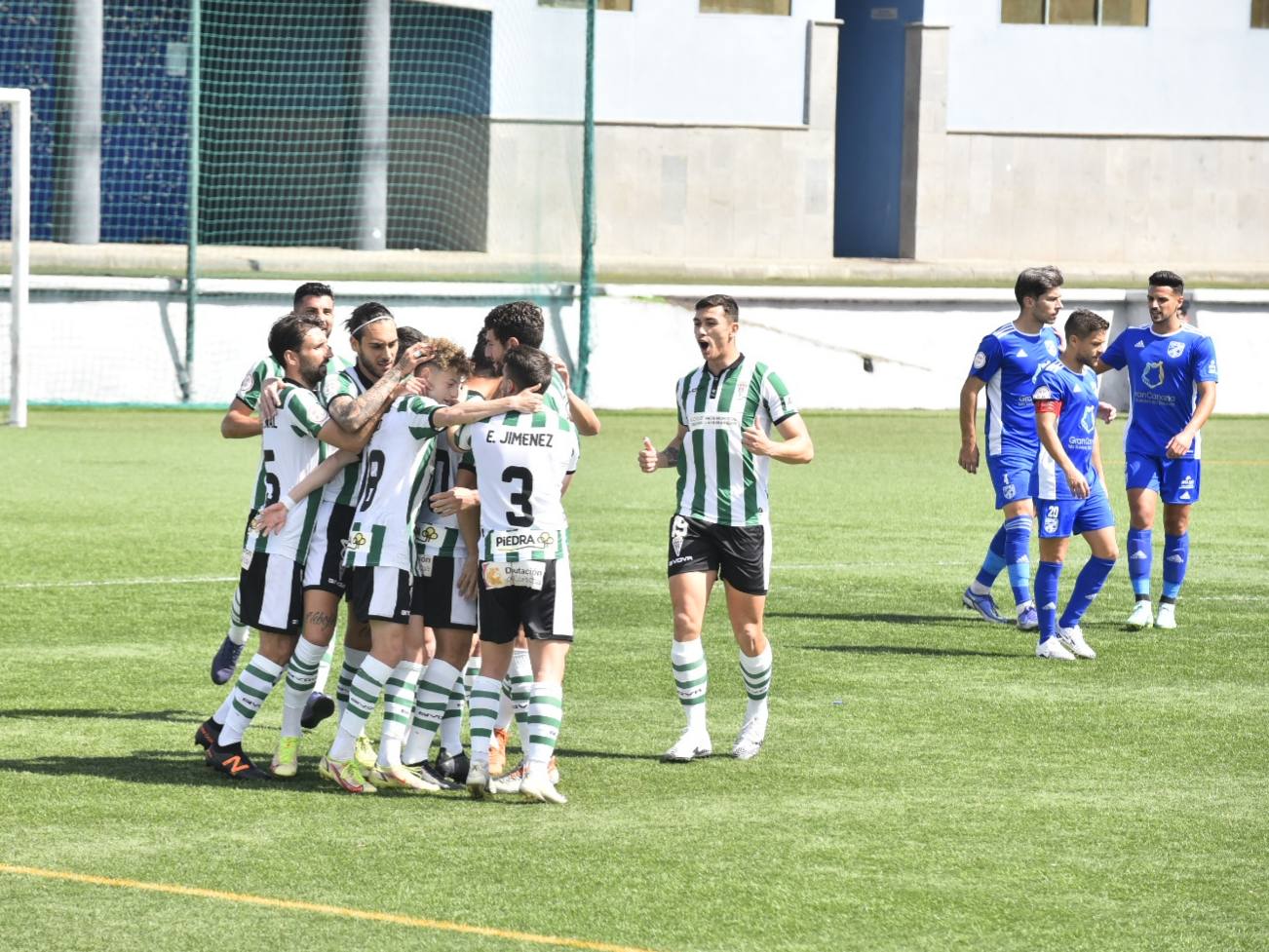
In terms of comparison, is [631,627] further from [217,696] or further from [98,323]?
[98,323]

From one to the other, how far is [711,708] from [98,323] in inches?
711

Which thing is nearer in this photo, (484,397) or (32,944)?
(32,944)

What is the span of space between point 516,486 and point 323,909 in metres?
1.98

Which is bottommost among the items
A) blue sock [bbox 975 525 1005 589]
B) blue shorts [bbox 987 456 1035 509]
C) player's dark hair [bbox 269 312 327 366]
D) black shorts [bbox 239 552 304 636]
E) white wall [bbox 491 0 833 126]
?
blue sock [bbox 975 525 1005 589]

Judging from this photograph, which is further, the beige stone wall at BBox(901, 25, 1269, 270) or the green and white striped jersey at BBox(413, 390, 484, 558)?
the beige stone wall at BBox(901, 25, 1269, 270)

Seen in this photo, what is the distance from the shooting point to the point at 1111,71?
42.4m

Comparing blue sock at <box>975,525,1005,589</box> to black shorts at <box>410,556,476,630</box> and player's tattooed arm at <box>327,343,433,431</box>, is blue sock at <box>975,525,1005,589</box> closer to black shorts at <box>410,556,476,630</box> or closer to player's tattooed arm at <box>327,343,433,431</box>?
black shorts at <box>410,556,476,630</box>

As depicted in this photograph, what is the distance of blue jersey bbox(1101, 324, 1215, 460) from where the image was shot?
39.7 feet

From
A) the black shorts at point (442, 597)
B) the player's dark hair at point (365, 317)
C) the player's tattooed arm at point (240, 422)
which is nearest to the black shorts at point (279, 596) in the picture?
the black shorts at point (442, 597)

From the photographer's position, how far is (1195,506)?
709 inches

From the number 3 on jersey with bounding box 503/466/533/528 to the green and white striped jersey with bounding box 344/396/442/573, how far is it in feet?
1.09

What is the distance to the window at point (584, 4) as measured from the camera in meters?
36.6

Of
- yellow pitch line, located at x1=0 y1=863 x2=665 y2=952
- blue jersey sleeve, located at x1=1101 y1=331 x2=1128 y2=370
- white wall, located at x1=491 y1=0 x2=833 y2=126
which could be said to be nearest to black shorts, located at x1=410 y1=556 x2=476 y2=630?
yellow pitch line, located at x1=0 y1=863 x2=665 y2=952

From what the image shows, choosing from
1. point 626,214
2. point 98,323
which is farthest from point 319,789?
point 626,214
